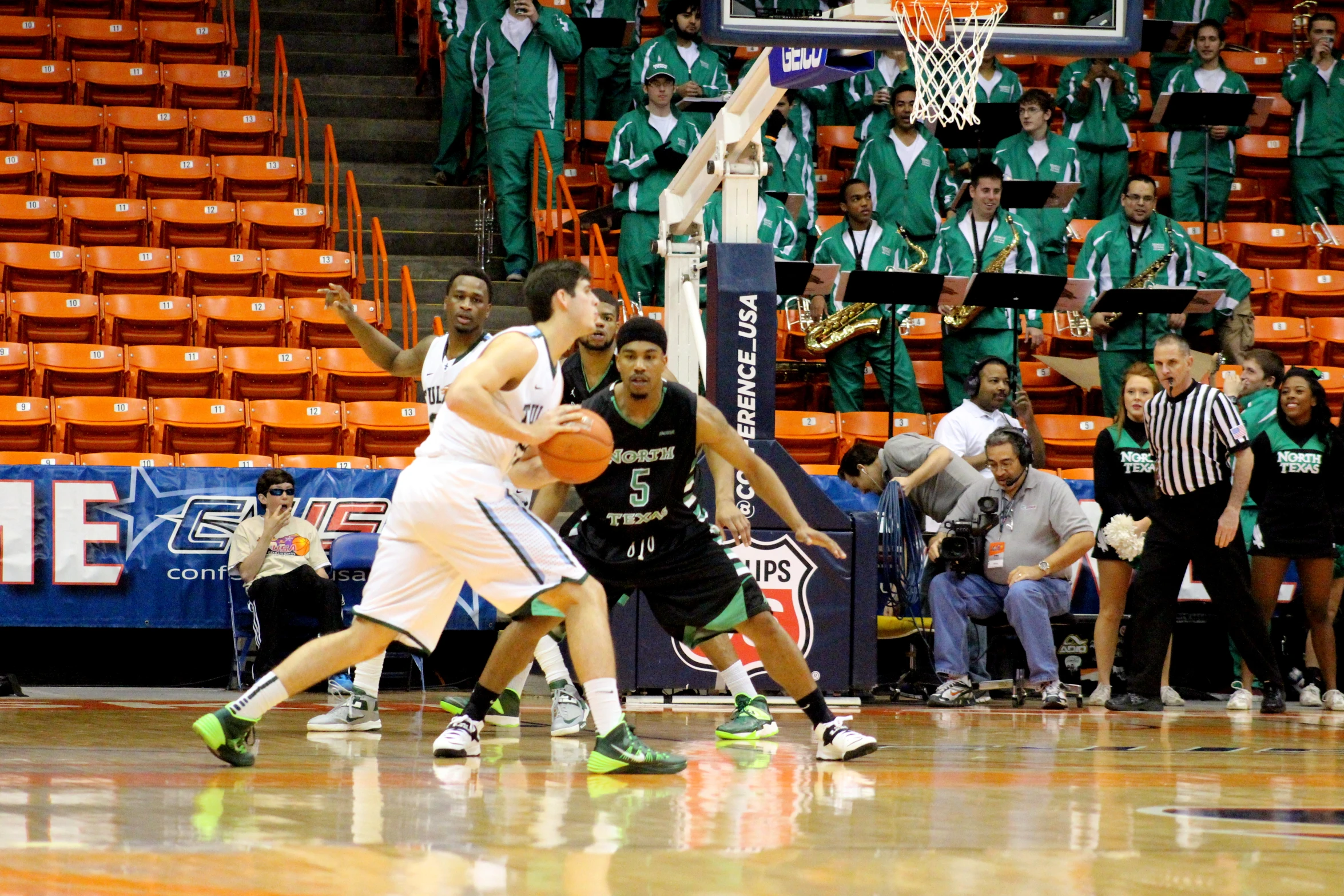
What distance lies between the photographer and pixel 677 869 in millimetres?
3711

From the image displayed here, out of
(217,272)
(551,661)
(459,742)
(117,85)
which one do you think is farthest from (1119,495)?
(117,85)

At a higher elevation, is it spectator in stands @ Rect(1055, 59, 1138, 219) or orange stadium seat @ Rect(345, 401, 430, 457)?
spectator in stands @ Rect(1055, 59, 1138, 219)

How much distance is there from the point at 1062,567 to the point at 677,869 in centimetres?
691

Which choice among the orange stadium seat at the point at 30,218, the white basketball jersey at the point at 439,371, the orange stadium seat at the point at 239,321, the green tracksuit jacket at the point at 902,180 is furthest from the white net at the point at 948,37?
the orange stadium seat at the point at 30,218

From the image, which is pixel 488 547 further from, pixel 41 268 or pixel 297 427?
pixel 41 268

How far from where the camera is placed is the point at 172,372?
12531 millimetres

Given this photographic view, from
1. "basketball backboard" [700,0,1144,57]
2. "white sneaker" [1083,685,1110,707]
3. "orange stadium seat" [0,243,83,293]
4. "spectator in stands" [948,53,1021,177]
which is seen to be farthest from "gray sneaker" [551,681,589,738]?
"spectator in stands" [948,53,1021,177]

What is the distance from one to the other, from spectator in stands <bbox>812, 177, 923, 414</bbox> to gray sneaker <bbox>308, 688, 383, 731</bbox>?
21.5ft

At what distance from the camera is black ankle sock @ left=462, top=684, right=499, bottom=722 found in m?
6.66

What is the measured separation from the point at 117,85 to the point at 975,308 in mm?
8255

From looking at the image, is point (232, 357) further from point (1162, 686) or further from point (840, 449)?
point (1162, 686)

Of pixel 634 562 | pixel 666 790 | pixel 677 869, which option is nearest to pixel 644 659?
pixel 634 562

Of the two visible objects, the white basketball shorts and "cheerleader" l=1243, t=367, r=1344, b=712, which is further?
"cheerleader" l=1243, t=367, r=1344, b=712

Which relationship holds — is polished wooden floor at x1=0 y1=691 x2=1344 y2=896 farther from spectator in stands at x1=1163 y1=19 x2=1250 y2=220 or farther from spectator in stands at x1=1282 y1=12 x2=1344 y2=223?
spectator in stands at x1=1282 y1=12 x2=1344 y2=223
